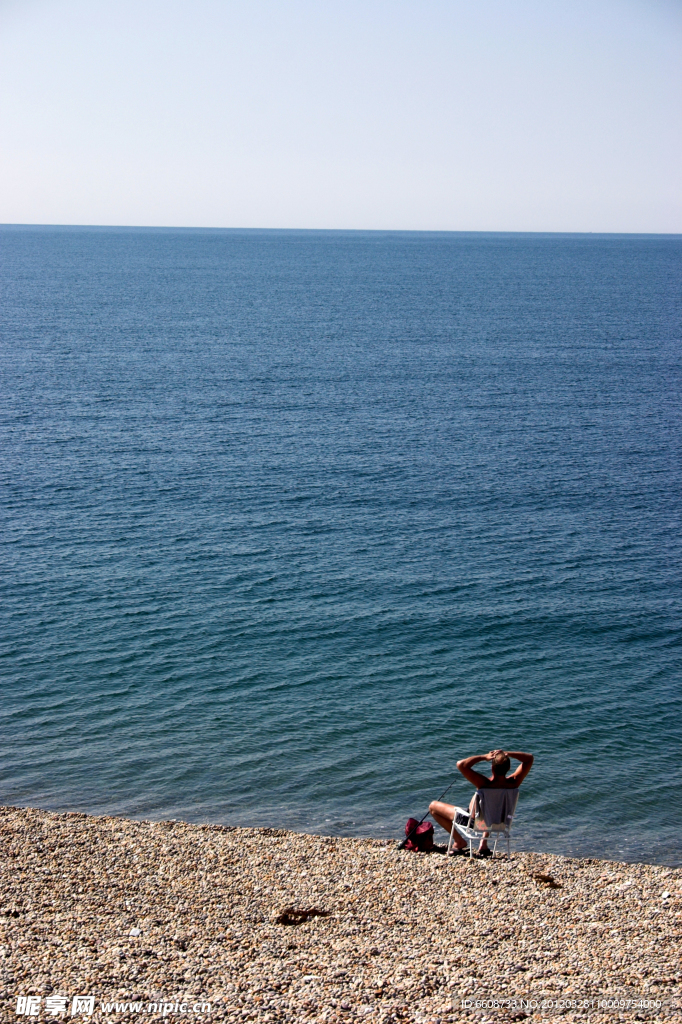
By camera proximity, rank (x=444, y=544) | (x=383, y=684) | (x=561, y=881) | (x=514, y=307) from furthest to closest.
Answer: (x=514, y=307) → (x=444, y=544) → (x=383, y=684) → (x=561, y=881)

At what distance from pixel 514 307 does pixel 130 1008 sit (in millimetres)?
128694

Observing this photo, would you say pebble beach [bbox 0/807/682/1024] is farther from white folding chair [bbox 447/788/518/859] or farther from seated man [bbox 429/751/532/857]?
seated man [bbox 429/751/532/857]

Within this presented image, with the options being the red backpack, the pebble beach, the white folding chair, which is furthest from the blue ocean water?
the white folding chair

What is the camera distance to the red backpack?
1809 cm

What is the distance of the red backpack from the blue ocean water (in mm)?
3383

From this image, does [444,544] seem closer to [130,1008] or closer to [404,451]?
[404,451]

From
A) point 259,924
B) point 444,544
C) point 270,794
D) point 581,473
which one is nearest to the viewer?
point 259,924

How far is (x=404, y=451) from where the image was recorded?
179ft

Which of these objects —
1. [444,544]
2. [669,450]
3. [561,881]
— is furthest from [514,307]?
[561,881]

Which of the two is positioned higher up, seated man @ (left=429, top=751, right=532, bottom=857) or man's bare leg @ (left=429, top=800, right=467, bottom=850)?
seated man @ (left=429, top=751, right=532, bottom=857)

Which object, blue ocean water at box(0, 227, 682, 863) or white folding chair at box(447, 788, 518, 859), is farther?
blue ocean water at box(0, 227, 682, 863)

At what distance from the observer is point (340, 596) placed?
3475 centimetres

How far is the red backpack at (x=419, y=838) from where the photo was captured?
1809cm

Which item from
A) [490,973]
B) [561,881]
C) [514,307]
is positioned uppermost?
[514,307]
